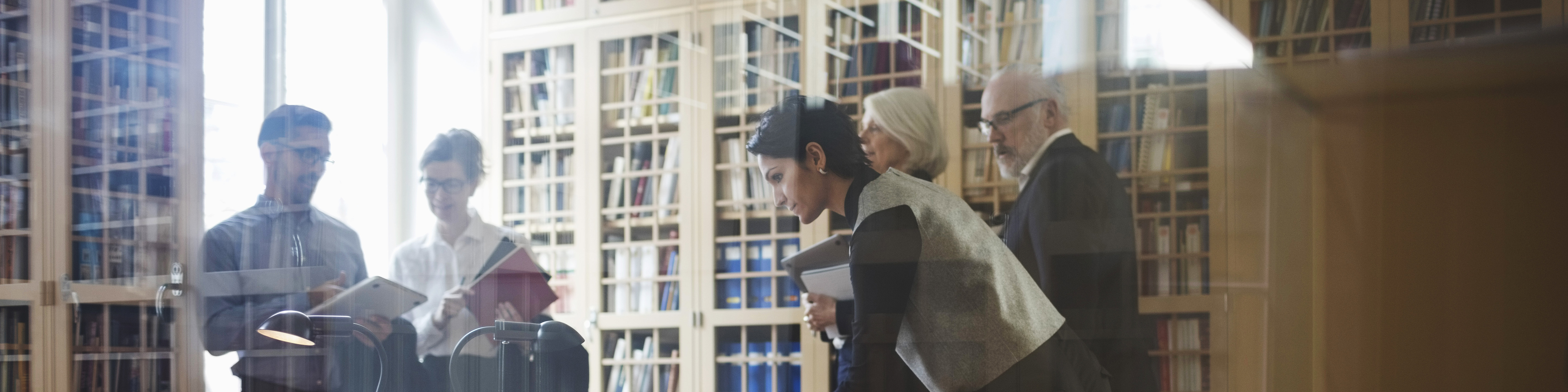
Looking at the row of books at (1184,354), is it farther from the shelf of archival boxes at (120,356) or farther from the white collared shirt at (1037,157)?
the shelf of archival boxes at (120,356)

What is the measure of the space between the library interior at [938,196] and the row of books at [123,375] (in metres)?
0.46

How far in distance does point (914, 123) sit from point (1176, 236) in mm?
342

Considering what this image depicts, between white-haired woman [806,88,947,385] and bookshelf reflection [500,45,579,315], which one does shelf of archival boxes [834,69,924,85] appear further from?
bookshelf reflection [500,45,579,315]

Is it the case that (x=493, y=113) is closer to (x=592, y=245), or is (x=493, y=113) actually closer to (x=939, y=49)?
(x=592, y=245)

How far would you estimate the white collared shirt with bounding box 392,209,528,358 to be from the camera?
1.49 metres

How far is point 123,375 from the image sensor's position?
194 cm

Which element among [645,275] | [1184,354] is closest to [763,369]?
[645,275]

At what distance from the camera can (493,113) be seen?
146 centimetres

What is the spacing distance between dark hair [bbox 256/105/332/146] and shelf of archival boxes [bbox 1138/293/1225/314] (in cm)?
146

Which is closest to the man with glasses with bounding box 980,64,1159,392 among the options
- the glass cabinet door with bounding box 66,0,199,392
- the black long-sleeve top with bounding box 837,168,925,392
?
the black long-sleeve top with bounding box 837,168,925,392

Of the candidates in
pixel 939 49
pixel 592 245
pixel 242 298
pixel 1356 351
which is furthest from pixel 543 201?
pixel 1356 351

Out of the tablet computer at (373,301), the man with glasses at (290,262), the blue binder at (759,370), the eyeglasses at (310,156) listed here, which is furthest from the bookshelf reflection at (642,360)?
the eyeglasses at (310,156)

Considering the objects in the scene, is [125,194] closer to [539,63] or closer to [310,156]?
[310,156]

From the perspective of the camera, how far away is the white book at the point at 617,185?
1275 mm
